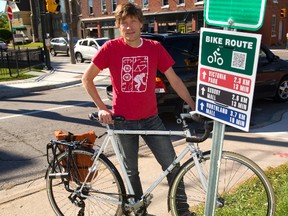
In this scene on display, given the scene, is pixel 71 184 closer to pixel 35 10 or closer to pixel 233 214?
pixel 233 214

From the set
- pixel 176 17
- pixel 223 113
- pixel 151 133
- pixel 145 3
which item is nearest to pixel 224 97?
pixel 223 113

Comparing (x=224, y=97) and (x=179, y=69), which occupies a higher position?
(x=224, y=97)

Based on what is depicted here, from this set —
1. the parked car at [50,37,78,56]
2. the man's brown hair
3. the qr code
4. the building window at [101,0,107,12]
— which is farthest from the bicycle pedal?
the building window at [101,0,107,12]

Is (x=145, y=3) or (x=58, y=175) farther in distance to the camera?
(x=145, y=3)

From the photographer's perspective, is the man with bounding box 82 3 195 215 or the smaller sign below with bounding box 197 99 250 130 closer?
the smaller sign below with bounding box 197 99 250 130

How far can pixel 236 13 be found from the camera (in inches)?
71.7

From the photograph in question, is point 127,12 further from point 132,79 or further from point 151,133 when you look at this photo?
point 151,133

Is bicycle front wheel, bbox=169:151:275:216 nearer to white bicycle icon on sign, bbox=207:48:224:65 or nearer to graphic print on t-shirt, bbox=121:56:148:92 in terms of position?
graphic print on t-shirt, bbox=121:56:148:92

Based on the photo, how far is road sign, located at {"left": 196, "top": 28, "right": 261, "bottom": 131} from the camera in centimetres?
178

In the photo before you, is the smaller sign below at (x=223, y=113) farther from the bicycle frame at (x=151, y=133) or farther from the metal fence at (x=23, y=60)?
the metal fence at (x=23, y=60)

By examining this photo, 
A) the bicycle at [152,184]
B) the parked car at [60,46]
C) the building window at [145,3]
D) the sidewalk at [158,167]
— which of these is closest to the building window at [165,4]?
the building window at [145,3]

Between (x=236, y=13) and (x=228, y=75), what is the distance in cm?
34

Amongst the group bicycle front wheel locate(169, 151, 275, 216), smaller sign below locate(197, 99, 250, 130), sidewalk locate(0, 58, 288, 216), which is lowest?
sidewalk locate(0, 58, 288, 216)

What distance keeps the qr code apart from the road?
3501mm
